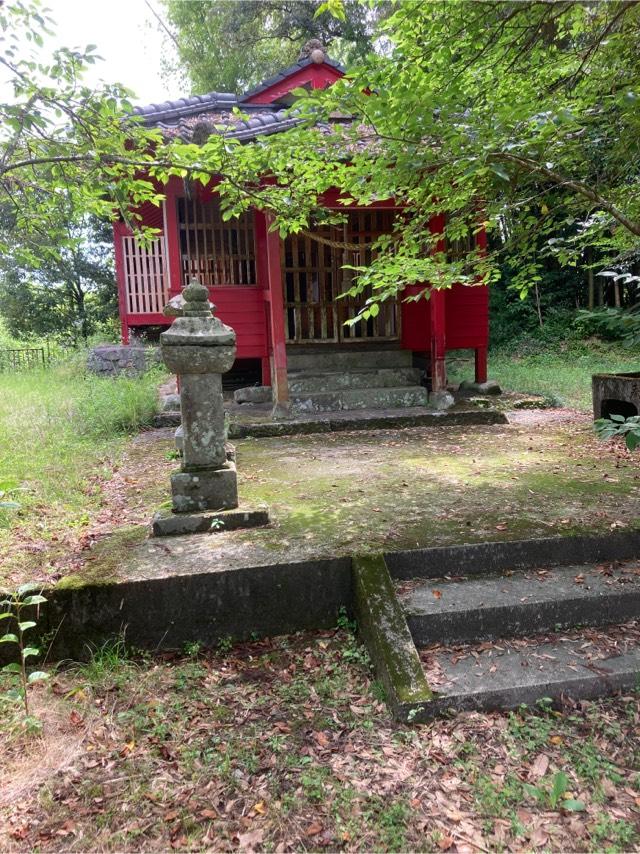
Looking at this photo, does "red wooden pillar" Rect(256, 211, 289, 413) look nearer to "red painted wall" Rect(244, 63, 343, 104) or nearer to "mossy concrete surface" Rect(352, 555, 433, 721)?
"red painted wall" Rect(244, 63, 343, 104)

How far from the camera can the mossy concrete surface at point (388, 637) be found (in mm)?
2457

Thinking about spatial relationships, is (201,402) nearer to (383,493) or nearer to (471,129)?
(383,493)

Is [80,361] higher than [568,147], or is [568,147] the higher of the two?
[568,147]

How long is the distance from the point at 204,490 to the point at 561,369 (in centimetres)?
1245

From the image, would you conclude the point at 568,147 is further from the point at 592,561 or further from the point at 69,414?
the point at 69,414

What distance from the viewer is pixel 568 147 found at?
321cm

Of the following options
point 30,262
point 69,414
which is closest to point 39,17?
point 30,262

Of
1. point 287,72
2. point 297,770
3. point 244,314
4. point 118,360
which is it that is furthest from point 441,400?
point 118,360

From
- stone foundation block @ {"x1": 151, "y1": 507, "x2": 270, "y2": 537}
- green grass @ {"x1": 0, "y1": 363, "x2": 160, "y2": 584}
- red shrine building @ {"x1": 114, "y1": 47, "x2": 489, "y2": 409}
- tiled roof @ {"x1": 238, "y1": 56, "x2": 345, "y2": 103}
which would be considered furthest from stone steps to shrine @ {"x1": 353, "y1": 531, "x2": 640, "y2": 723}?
tiled roof @ {"x1": 238, "y1": 56, "x2": 345, "y2": 103}

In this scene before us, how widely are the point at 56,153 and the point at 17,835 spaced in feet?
11.0

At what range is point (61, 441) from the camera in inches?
236

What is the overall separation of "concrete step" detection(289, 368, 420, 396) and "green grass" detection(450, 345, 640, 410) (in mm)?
2451

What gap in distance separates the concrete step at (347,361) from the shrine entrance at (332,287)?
17.8 inches

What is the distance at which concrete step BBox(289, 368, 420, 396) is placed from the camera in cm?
784
